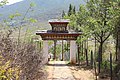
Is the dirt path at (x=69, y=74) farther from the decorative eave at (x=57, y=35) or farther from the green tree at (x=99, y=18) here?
the decorative eave at (x=57, y=35)

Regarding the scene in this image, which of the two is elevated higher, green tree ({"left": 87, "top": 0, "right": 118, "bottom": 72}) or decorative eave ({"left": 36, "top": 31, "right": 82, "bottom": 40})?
green tree ({"left": 87, "top": 0, "right": 118, "bottom": 72})

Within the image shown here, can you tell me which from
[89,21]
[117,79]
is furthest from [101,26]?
[117,79]

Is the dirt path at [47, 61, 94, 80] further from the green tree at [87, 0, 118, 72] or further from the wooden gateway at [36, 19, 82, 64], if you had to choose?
the wooden gateway at [36, 19, 82, 64]

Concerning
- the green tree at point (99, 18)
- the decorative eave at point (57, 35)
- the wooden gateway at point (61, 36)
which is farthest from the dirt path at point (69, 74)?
the decorative eave at point (57, 35)

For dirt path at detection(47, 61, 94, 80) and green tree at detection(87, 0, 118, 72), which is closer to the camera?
dirt path at detection(47, 61, 94, 80)

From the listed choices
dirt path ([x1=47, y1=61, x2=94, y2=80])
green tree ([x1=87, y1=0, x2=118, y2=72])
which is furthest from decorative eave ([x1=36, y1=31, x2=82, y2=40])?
dirt path ([x1=47, y1=61, x2=94, y2=80])

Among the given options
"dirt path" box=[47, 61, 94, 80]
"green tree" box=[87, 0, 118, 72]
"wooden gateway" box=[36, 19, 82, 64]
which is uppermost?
"green tree" box=[87, 0, 118, 72]

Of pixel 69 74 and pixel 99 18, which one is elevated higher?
pixel 99 18

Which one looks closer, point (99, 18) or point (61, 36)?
point (99, 18)

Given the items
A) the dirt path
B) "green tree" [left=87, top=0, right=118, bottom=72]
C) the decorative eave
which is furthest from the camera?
the decorative eave

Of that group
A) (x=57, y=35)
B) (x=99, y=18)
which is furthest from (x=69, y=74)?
(x=57, y=35)

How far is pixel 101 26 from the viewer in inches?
818

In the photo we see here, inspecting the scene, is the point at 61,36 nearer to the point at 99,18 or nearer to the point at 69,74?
the point at 99,18

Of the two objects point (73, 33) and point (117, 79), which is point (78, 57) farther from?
point (117, 79)
